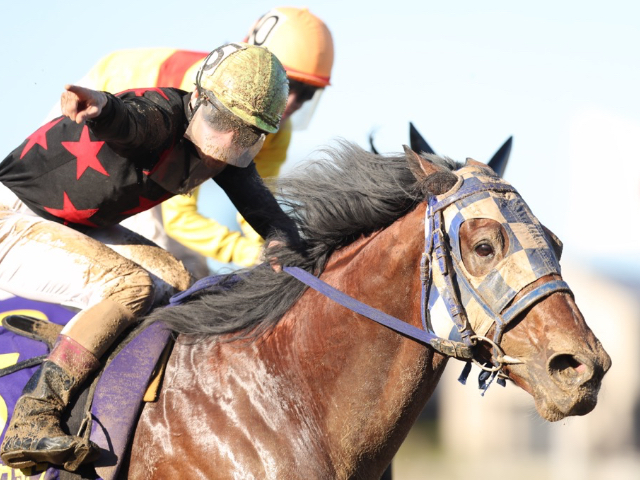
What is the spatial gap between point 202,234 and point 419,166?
129 inches

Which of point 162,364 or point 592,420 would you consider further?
point 592,420

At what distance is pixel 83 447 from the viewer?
3.34 meters

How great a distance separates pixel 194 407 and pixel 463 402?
45.1 feet

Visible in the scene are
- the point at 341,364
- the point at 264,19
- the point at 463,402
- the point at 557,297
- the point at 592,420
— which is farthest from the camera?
the point at 463,402

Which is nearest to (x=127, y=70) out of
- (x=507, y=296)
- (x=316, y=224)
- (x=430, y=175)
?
(x=316, y=224)

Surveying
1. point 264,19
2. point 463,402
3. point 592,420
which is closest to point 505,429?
point 463,402

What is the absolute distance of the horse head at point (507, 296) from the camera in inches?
122

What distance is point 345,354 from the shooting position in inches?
138

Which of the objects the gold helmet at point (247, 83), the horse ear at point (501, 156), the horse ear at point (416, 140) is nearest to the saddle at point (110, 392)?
the gold helmet at point (247, 83)

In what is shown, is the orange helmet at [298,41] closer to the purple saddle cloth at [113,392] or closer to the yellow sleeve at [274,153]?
the yellow sleeve at [274,153]

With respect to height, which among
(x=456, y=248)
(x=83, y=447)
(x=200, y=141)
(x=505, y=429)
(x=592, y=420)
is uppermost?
(x=456, y=248)

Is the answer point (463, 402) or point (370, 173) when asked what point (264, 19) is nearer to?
point (370, 173)

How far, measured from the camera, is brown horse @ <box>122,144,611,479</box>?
3168 mm

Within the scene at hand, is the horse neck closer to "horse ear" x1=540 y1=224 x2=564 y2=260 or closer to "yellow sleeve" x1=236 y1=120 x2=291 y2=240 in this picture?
"horse ear" x1=540 y1=224 x2=564 y2=260
